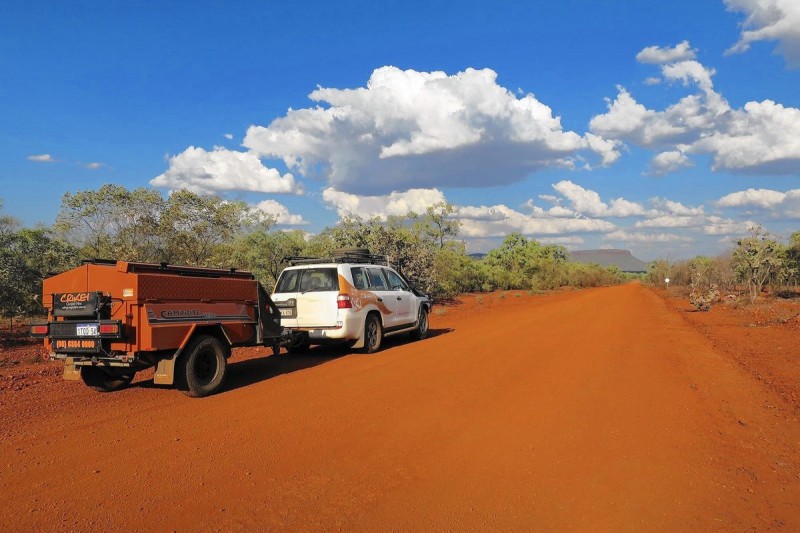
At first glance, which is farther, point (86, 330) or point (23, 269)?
point (23, 269)

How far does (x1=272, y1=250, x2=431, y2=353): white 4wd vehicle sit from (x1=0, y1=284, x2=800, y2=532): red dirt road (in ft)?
5.91

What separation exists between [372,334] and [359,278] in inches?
50.7

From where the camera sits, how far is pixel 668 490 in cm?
458

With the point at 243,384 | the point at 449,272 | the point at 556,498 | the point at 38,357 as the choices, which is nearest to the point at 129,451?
the point at 243,384

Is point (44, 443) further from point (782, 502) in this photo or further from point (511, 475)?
point (782, 502)

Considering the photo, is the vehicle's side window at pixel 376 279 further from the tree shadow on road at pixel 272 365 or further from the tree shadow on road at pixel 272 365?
the tree shadow on road at pixel 272 365

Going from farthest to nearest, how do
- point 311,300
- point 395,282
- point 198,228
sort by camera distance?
point 198,228, point 395,282, point 311,300

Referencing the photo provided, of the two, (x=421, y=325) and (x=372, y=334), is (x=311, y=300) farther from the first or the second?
(x=421, y=325)

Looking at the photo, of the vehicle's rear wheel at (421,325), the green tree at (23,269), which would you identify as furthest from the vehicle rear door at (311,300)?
the green tree at (23,269)

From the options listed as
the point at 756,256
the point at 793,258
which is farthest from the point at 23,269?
the point at 793,258

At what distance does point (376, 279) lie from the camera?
12.9 meters

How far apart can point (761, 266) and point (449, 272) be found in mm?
17524

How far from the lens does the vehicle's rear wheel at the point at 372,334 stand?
1195 centimetres

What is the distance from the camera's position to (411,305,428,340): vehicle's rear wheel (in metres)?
14.6
